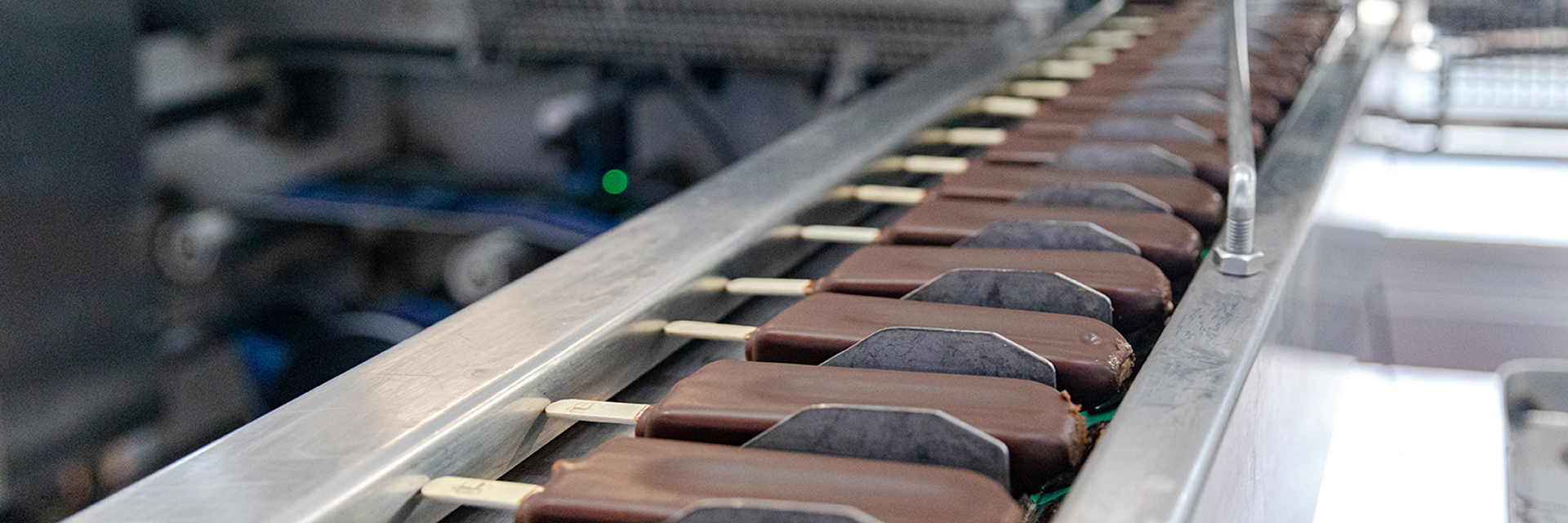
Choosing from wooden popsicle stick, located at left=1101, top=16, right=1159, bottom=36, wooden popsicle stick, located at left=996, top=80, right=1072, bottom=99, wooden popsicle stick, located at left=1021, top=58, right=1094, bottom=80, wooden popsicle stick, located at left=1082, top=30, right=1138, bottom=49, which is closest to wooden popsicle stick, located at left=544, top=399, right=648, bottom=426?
wooden popsicle stick, located at left=996, top=80, right=1072, bottom=99

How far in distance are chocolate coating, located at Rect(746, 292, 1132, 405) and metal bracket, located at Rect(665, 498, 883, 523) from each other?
0.28m

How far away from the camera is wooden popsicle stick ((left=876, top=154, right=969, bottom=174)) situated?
1.53 meters

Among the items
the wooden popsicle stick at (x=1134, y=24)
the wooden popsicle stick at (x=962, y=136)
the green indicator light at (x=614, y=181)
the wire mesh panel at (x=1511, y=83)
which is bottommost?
the wire mesh panel at (x=1511, y=83)

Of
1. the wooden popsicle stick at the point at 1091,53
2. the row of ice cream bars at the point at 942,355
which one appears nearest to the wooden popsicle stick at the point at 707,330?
the row of ice cream bars at the point at 942,355

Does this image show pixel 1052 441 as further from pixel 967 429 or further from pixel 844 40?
pixel 844 40

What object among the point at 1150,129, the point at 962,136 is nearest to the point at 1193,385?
the point at 1150,129

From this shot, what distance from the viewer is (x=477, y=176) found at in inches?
127

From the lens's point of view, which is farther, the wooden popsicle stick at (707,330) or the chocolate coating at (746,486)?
the wooden popsicle stick at (707,330)

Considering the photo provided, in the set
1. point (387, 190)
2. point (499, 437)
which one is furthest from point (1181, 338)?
point (387, 190)

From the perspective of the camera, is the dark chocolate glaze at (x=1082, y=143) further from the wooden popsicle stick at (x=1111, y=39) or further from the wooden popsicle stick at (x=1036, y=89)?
the wooden popsicle stick at (x=1111, y=39)

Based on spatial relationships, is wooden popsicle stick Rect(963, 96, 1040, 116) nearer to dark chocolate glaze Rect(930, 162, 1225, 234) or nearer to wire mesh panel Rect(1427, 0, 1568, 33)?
dark chocolate glaze Rect(930, 162, 1225, 234)

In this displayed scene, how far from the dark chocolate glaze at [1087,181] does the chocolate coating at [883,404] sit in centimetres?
51

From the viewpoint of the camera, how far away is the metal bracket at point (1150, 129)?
1473mm

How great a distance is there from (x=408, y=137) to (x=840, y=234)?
2.35m
